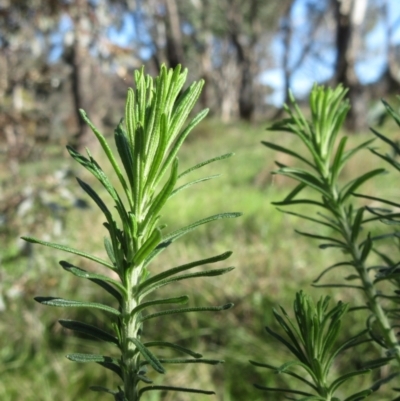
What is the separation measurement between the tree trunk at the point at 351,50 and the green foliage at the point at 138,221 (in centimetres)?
561

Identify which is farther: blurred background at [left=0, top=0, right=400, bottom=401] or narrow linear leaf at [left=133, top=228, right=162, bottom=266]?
blurred background at [left=0, top=0, right=400, bottom=401]

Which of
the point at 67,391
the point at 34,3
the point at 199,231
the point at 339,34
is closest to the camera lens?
the point at 67,391

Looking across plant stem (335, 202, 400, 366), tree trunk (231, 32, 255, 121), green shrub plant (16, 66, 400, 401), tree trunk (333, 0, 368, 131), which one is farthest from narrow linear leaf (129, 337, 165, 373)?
tree trunk (231, 32, 255, 121)

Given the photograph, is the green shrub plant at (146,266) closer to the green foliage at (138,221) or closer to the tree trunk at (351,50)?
the green foliage at (138,221)

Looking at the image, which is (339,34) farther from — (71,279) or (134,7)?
(134,7)

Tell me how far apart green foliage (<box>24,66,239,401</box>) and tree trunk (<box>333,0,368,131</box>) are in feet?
18.4

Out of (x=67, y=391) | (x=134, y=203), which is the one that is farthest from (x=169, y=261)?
(x=134, y=203)

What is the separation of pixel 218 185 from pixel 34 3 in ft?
6.29

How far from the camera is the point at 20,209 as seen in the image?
1.44 metres

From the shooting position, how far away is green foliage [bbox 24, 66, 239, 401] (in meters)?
0.20

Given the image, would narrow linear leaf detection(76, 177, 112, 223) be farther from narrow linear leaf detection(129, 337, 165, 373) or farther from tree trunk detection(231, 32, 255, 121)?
tree trunk detection(231, 32, 255, 121)

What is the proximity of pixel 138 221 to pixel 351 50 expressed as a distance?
5.91m

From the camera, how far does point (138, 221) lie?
0.74ft

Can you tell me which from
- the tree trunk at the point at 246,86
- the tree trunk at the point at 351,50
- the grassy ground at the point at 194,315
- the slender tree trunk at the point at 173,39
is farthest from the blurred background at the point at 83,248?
the tree trunk at the point at 246,86
